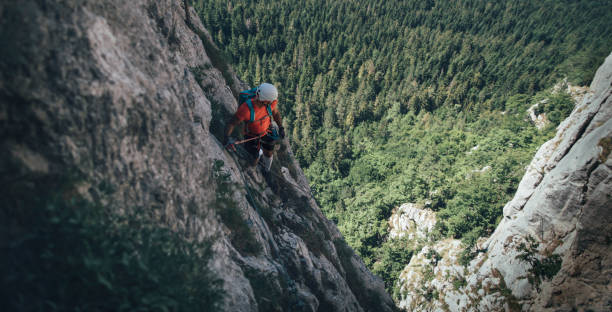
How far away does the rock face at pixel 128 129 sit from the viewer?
2.48 m

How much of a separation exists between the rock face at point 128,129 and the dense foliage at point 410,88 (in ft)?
101

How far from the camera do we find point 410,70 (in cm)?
7762

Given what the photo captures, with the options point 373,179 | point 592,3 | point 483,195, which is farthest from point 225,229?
point 592,3

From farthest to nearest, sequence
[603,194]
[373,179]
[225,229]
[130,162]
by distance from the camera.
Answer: [373,179]
[603,194]
[225,229]
[130,162]

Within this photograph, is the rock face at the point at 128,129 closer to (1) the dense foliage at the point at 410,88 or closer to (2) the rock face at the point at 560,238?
(2) the rock face at the point at 560,238

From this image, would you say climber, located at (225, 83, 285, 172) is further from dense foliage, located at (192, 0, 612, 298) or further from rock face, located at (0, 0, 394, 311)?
dense foliage, located at (192, 0, 612, 298)

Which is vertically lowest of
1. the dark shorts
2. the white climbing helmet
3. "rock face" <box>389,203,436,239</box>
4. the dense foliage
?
"rock face" <box>389,203,436,239</box>

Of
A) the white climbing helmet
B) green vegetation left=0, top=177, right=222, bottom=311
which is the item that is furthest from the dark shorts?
green vegetation left=0, top=177, right=222, bottom=311

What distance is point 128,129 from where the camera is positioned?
10.9 feet

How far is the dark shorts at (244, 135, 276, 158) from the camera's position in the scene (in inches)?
281

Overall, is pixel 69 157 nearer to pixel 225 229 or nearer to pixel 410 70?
pixel 225 229

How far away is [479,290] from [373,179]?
108 feet

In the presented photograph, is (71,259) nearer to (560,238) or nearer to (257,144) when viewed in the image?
(257,144)

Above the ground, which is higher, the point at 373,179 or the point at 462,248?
the point at 462,248
